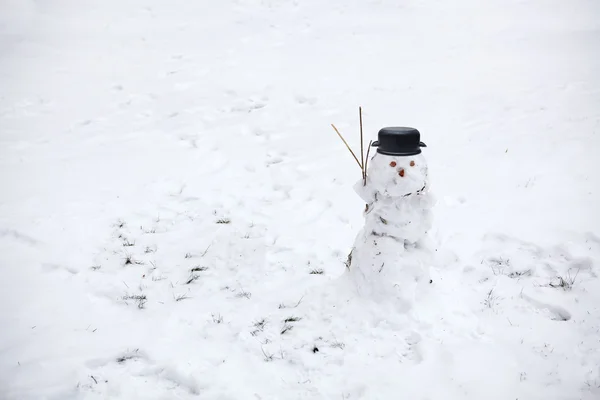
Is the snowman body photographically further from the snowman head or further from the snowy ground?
the snowy ground

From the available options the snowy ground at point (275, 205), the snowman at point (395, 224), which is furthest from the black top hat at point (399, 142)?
the snowy ground at point (275, 205)

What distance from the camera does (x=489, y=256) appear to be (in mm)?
4859

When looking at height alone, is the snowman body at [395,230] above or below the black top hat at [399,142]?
below

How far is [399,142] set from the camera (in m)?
3.59

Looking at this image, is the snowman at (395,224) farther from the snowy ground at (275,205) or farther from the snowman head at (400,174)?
the snowy ground at (275,205)

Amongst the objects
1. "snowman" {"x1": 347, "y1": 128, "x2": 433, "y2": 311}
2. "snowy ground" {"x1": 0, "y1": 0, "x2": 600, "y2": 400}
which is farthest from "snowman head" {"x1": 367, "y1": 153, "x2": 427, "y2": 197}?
"snowy ground" {"x1": 0, "y1": 0, "x2": 600, "y2": 400}

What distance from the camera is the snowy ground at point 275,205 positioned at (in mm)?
Answer: 3549

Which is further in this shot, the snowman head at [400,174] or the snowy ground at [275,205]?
the snowman head at [400,174]

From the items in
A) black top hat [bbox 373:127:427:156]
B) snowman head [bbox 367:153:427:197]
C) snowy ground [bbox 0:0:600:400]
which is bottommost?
snowy ground [bbox 0:0:600:400]

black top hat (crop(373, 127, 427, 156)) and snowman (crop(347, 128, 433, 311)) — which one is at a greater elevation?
black top hat (crop(373, 127, 427, 156))

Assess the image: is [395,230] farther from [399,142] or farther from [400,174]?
[399,142]

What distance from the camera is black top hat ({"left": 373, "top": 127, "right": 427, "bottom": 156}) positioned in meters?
3.59

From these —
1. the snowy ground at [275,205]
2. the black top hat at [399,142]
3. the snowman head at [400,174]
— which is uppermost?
the black top hat at [399,142]

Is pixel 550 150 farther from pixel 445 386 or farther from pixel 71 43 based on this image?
pixel 71 43
